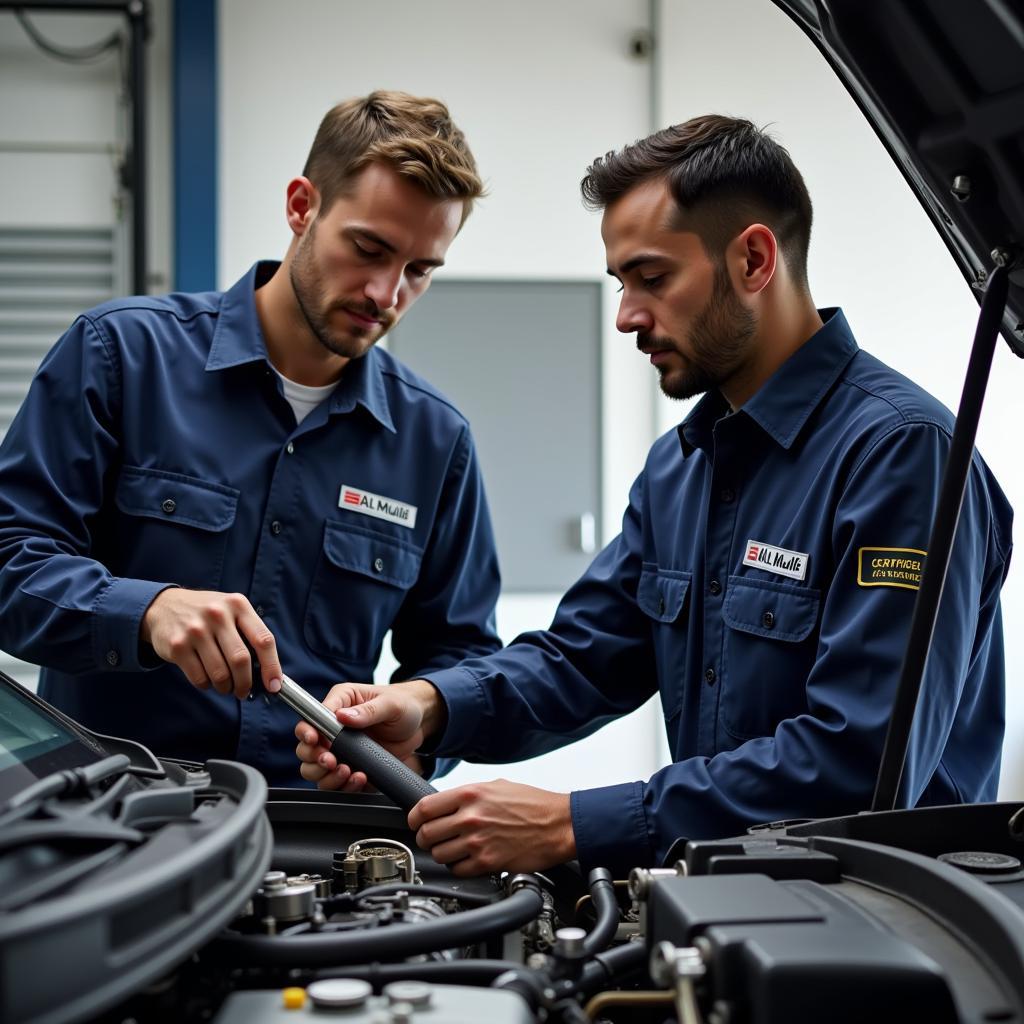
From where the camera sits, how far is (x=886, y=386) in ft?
4.64

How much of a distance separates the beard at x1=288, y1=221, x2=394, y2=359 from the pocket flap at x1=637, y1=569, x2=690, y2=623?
0.55 m

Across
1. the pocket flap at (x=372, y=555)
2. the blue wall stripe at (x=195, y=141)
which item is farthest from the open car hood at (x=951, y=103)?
the blue wall stripe at (x=195, y=141)

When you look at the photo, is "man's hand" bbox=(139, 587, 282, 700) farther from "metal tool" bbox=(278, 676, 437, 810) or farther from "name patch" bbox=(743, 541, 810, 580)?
"name patch" bbox=(743, 541, 810, 580)

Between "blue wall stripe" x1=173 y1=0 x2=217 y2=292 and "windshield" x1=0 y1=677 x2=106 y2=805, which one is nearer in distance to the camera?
"windshield" x1=0 y1=677 x2=106 y2=805

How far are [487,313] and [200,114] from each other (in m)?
1.09

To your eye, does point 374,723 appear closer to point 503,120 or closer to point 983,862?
point 983,862

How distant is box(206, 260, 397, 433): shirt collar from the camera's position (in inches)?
70.4

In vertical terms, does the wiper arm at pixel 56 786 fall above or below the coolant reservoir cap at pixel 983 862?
above

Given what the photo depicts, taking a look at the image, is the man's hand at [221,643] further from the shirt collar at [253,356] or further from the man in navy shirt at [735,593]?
the shirt collar at [253,356]

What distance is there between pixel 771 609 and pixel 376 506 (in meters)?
0.70

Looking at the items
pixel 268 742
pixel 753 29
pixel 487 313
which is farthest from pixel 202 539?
pixel 753 29

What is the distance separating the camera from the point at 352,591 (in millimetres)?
1797

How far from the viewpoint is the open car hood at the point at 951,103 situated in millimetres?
994

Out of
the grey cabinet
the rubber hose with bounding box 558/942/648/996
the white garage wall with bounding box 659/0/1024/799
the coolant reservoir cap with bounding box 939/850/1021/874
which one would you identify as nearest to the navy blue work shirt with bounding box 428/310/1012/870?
the coolant reservoir cap with bounding box 939/850/1021/874
